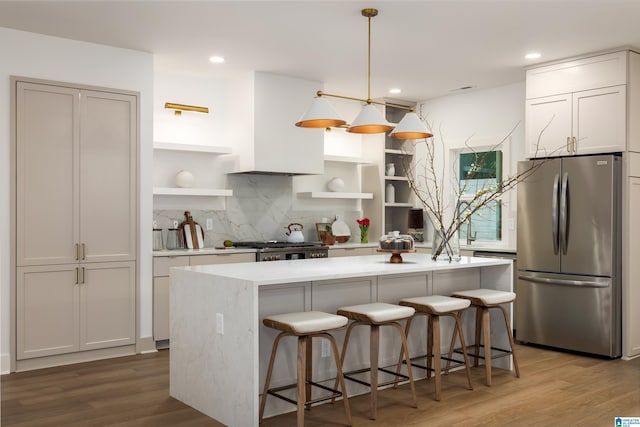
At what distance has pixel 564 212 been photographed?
17.2 feet

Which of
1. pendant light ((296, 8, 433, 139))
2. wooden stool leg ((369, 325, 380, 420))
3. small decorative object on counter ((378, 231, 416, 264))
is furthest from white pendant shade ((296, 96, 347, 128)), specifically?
wooden stool leg ((369, 325, 380, 420))

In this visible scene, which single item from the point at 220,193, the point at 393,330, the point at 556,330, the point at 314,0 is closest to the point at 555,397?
the point at 393,330

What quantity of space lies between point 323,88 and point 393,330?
318cm

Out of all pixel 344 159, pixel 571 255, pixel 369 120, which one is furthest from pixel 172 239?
pixel 571 255

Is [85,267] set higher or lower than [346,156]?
lower

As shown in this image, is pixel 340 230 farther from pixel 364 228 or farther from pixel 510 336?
pixel 510 336

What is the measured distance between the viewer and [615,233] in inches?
200

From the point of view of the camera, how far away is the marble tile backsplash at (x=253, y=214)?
6.24m

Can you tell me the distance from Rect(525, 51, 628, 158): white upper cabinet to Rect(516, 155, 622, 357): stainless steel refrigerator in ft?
0.55

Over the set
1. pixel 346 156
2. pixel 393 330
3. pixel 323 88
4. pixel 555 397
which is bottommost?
pixel 555 397

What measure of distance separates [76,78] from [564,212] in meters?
4.28

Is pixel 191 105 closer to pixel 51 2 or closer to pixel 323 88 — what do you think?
pixel 323 88

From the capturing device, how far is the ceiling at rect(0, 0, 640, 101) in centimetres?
411

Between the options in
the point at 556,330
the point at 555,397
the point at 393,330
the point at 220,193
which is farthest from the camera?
the point at 220,193
